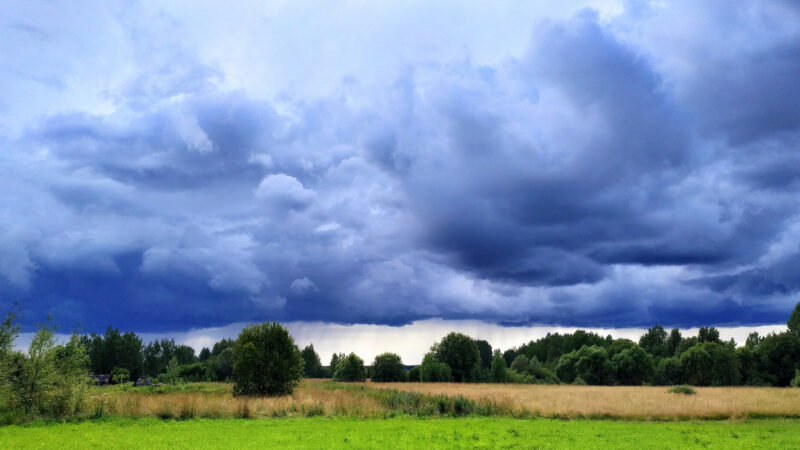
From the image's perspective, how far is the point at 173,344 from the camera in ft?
517

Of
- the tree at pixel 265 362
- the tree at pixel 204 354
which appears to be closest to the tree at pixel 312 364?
the tree at pixel 204 354

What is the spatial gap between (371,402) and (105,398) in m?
15.6

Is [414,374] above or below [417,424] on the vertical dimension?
below

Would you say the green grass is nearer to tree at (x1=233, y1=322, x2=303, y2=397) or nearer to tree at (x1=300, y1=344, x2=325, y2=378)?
tree at (x1=233, y1=322, x2=303, y2=397)

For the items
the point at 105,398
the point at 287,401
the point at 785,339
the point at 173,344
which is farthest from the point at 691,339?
the point at 173,344

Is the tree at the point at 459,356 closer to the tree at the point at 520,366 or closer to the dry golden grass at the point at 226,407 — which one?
the tree at the point at 520,366

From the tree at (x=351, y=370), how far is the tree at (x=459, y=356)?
13404 millimetres

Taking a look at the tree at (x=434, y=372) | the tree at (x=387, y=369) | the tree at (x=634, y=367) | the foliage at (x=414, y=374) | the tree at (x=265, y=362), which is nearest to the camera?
the tree at (x=265, y=362)

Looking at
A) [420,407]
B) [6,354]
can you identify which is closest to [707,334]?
[420,407]

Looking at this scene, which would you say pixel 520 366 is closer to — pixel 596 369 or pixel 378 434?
pixel 596 369

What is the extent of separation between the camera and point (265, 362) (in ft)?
148

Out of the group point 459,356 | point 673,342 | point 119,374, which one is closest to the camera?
point 119,374

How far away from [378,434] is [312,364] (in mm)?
128644

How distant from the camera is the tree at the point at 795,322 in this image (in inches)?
3764
